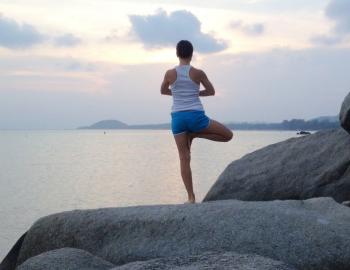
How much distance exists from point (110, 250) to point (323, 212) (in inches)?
102

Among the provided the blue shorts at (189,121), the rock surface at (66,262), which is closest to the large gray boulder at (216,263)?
the rock surface at (66,262)

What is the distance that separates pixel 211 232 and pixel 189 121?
2.19 m

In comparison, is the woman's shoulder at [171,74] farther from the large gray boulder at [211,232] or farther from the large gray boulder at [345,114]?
the large gray boulder at [345,114]

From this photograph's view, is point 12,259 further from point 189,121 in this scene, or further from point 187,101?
point 187,101

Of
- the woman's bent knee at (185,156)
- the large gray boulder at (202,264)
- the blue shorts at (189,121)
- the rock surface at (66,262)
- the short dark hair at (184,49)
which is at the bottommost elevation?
the rock surface at (66,262)

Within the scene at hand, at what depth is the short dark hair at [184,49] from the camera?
7948 mm

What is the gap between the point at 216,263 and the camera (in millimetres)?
4699

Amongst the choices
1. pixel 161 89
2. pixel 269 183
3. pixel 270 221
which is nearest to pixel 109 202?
pixel 269 183

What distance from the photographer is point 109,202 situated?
88.3ft

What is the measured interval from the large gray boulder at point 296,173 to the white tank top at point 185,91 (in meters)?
3.39

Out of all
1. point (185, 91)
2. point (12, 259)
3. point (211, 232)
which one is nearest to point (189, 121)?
point (185, 91)

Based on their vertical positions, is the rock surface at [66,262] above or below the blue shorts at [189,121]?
below

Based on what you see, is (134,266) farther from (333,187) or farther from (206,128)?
(333,187)

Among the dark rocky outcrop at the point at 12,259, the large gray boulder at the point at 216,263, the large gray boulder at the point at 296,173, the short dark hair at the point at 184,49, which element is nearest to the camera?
the large gray boulder at the point at 216,263
